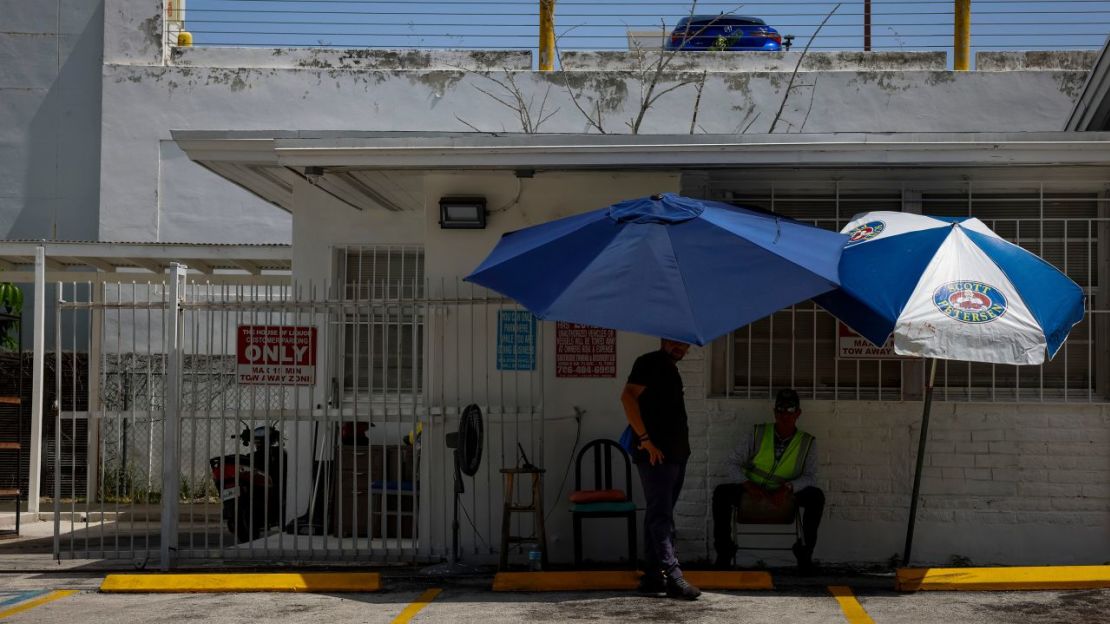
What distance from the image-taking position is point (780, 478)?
27.4ft

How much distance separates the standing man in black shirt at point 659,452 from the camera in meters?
7.41

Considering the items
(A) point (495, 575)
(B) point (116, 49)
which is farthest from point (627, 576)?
(B) point (116, 49)

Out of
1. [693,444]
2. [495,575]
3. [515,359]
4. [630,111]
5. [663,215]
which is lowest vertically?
[495,575]

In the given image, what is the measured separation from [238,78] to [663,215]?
1113cm

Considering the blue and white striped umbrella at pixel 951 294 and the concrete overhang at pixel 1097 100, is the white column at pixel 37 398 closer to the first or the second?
the blue and white striped umbrella at pixel 951 294

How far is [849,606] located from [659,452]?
56.7 inches

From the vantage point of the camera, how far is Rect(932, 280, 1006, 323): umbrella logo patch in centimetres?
739

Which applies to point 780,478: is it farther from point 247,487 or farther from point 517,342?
point 247,487

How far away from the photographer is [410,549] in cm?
900

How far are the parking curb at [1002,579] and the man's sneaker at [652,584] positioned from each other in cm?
152

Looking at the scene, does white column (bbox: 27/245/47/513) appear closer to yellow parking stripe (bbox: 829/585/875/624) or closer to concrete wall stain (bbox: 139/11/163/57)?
concrete wall stain (bbox: 139/11/163/57)

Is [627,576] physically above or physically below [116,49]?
below

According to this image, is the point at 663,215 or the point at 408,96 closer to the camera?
the point at 663,215

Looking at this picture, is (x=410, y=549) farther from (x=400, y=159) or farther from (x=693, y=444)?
(x=400, y=159)
